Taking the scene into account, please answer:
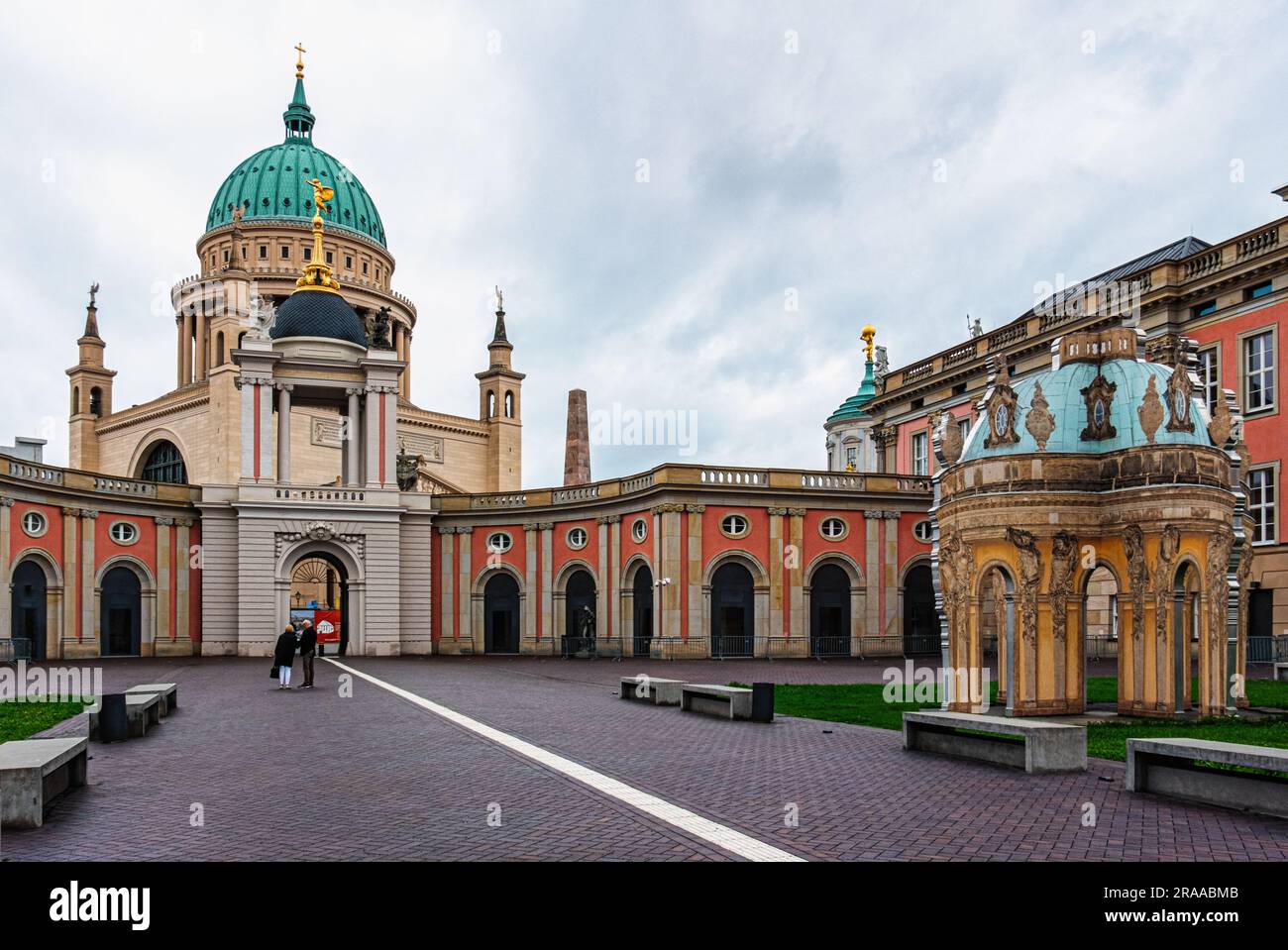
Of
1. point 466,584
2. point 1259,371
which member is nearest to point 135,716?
point 1259,371

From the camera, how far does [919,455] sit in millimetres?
64438

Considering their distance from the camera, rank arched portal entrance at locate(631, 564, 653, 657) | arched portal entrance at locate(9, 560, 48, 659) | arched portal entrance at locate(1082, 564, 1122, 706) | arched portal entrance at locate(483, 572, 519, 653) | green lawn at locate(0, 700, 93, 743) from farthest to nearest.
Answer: arched portal entrance at locate(483, 572, 519, 653) → arched portal entrance at locate(631, 564, 653, 657) → arched portal entrance at locate(1082, 564, 1122, 706) → arched portal entrance at locate(9, 560, 48, 659) → green lawn at locate(0, 700, 93, 743)

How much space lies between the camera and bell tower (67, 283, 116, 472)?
105750 millimetres

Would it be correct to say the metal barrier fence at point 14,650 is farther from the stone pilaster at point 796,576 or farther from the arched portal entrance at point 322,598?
the stone pilaster at point 796,576

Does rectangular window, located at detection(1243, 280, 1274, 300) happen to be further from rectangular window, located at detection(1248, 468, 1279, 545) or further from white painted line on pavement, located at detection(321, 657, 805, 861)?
white painted line on pavement, located at detection(321, 657, 805, 861)

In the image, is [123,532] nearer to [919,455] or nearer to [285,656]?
[285,656]

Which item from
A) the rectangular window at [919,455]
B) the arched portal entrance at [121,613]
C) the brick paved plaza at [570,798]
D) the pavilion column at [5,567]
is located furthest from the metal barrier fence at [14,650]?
the rectangular window at [919,455]

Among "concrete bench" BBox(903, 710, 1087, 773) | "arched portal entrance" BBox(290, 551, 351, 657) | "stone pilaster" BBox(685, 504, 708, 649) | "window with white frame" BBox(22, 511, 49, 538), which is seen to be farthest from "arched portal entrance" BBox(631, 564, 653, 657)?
"concrete bench" BBox(903, 710, 1087, 773)

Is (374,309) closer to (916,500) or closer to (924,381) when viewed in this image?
(924,381)

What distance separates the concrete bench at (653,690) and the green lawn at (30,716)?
459 inches

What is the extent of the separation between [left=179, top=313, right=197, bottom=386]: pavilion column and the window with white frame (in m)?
56.7

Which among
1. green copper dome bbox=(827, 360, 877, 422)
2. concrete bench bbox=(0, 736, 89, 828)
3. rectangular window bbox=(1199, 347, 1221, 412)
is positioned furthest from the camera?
green copper dome bbox=(827, 360, 877, 422)

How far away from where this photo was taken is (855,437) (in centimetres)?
8806

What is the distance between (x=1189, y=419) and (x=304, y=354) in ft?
152
